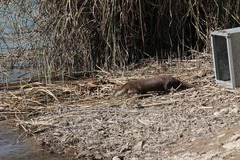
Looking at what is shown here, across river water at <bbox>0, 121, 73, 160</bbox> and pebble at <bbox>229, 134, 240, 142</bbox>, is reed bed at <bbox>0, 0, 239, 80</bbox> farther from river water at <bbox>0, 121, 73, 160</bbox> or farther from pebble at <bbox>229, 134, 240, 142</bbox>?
pebble at <bbox>229, 134, 240, 142</bbox>

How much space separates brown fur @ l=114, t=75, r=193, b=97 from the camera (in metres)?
6.28

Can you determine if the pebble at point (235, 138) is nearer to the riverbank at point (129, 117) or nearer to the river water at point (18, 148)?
the riverbank at point (129, 117)


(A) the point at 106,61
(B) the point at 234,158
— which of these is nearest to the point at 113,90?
(A) the point at 106,61

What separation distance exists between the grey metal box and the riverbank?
0.15 m

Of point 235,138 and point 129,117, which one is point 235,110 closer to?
point 235,138

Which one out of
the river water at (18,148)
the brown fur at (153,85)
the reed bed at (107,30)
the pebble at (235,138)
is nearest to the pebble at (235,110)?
the pebble at (235,138)

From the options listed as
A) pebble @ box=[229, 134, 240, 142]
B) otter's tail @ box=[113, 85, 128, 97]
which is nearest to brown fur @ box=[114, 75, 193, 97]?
otter's tail @ box=[113, 85, 128, 97]

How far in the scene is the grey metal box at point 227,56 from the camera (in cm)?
587

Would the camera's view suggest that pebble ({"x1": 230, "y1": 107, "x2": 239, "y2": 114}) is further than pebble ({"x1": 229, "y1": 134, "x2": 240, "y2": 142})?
Yes

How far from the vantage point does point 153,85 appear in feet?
20.6

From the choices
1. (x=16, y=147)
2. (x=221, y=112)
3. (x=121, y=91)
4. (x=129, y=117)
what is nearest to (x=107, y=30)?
(x=121, y=91)

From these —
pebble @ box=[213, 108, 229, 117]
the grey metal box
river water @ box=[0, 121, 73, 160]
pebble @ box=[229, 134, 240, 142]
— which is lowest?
river water @ box=[0, 121, 73, 160]

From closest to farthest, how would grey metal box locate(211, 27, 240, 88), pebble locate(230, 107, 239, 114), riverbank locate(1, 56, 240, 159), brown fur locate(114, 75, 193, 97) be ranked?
riverbank locate(1, 56, 240, 159) → pebble locate(230, 107, 239, 114) → grey metal box locate(211, 27, 240, 88) → brown fur locate(114, 75, 193, 97)

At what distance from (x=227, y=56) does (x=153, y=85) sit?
0.82 metres
